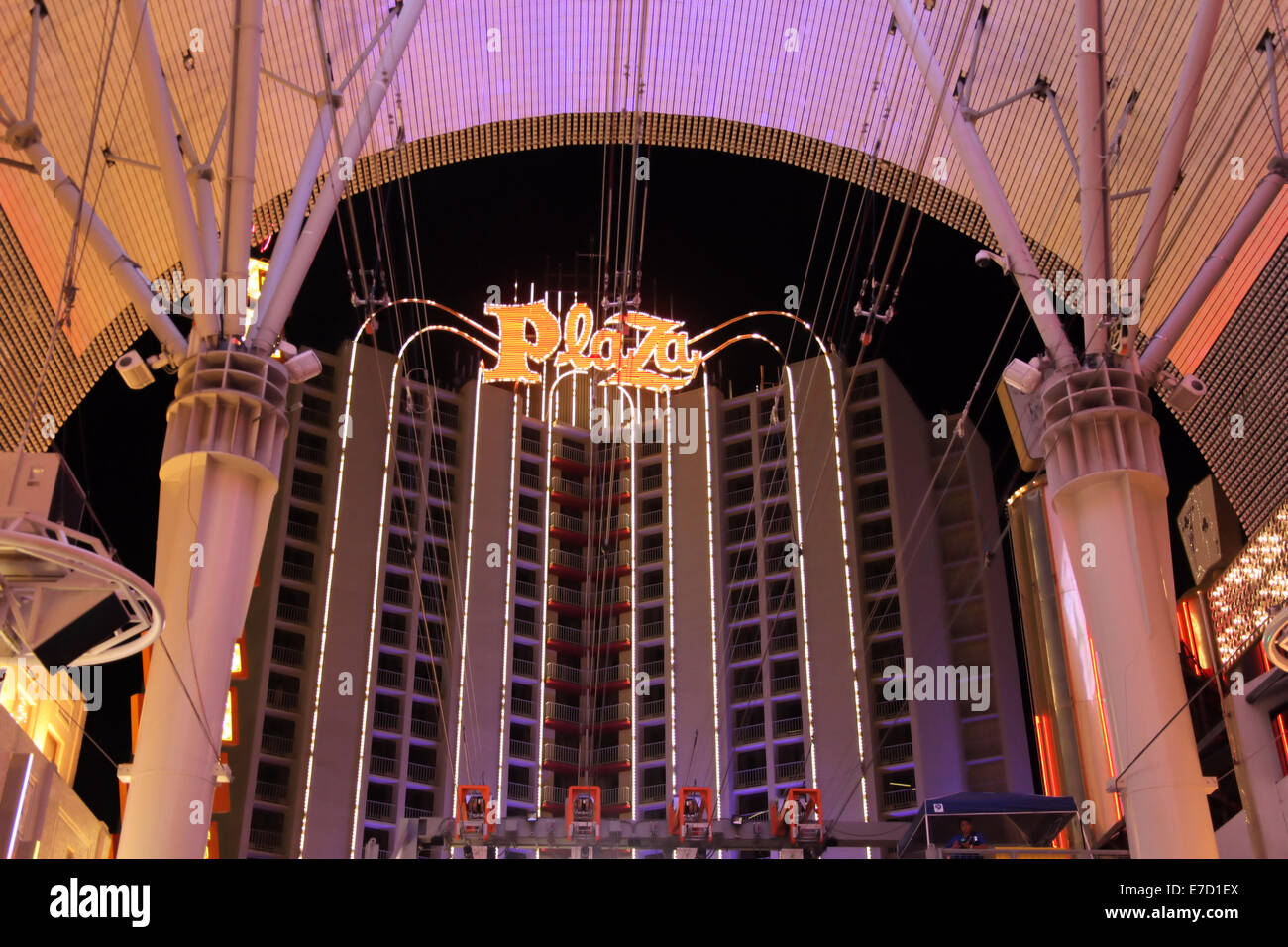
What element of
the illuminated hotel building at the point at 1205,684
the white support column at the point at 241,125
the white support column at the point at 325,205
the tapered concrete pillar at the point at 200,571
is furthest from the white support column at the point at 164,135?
the illuminated hotel building at the point at 1205,684

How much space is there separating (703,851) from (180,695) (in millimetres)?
13596

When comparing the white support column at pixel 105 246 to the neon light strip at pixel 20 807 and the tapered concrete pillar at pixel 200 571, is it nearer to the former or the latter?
the tapered concrete pillar at pixel 200 571

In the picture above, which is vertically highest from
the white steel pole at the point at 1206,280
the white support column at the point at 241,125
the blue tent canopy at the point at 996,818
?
the white support column at the point at 241,125

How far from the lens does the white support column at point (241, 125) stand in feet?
54.3

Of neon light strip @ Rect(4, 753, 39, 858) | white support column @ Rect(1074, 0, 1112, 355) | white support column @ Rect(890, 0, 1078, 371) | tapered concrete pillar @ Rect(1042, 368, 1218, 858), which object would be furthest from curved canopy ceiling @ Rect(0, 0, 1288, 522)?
neon light strip @ Rect(4, 753, 39, 858)

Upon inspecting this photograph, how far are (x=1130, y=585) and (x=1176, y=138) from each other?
18.7ft

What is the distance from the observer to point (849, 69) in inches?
1164

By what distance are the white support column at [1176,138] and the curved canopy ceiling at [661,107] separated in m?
1.57

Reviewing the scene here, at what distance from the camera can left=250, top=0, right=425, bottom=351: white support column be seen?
56.9 ft

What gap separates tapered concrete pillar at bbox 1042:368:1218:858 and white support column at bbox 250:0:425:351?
10.1 m

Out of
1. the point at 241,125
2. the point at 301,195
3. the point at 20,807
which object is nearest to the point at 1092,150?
the point at 301,195

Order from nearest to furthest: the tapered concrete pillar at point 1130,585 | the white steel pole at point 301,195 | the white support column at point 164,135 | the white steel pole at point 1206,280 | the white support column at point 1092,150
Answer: the tapered concrete pillar at point 1130,585, the white support column at point 164,135, the white support column at point 1092,150, the white steel pole at point 1206,280, the white steel pole at point 301,195
